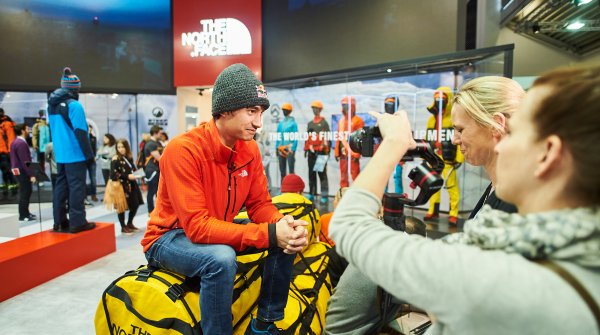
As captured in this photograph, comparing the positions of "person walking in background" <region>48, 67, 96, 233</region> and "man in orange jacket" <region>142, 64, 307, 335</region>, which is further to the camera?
"person walking in background" <region>48, 67, 96, 233</region>

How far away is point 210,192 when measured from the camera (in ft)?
6.09

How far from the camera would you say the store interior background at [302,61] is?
6.06 metres

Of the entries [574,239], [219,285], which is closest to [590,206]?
[574,239]

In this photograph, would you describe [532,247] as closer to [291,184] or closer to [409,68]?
[291,184]

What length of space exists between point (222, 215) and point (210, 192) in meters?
0.17

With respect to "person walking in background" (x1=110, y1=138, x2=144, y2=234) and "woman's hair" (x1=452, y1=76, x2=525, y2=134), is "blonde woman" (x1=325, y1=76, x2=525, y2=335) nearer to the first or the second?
"woman's hair" (x1=452, y1=76, x2=525, y2=134)

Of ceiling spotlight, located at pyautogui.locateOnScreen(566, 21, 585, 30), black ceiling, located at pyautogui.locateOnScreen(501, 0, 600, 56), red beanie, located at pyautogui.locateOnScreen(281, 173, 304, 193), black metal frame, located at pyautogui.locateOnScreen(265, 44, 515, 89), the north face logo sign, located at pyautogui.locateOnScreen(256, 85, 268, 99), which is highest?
black ceiling, located at pyautogui.locateOnScreen(501, 0, 600, 56)

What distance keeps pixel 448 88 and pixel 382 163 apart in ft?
18.0

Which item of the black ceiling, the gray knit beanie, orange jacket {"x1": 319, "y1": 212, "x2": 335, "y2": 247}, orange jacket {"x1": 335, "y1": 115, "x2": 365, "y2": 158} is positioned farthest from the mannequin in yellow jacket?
the gray knit beanie

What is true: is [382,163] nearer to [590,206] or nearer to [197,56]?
[590,206]

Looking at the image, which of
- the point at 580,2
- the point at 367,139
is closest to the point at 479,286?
the point at 367,139

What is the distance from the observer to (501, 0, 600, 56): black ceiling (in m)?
4.39

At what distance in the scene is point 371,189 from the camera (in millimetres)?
801

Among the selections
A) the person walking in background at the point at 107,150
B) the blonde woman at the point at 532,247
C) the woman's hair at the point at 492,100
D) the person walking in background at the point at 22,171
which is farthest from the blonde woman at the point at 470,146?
the person walking in background at the point at 107,150
